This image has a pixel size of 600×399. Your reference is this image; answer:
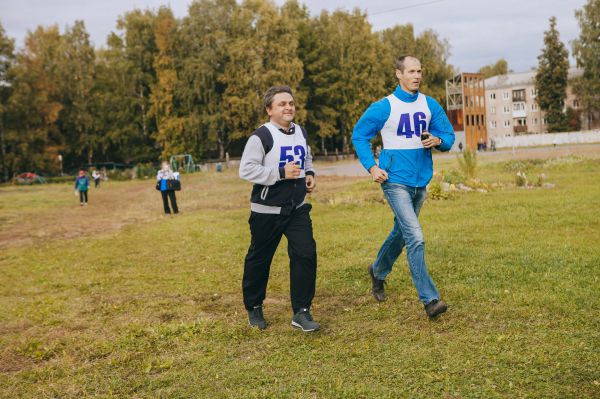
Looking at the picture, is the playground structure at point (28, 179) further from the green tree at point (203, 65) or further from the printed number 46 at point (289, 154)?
the printed number 46 at point (289, 154)

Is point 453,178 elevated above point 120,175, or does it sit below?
below

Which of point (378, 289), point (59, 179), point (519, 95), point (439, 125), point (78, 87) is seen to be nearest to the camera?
point (439, 125)

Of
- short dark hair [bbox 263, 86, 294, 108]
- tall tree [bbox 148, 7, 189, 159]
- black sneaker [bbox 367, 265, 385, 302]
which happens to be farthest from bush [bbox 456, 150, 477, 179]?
tall tree [bbox 148, 7, 189, 159]

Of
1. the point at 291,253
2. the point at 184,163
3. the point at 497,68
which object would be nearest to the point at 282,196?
the point at 291,253

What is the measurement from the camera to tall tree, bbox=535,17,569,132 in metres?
76.9

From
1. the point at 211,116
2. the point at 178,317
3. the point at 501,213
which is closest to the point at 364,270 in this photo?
the point at 178,317

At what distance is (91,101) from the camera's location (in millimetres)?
62562

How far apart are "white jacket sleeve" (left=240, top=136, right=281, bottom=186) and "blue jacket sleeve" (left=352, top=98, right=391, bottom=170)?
37.7 inches

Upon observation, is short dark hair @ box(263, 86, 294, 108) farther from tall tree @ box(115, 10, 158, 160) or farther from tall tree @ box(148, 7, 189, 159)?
tall tree @ box(115, 10, 158, 160)

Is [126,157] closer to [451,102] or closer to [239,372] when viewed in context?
[451,102]

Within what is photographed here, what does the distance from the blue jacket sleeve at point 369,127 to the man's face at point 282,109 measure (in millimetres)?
749

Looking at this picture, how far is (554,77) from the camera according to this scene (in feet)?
252

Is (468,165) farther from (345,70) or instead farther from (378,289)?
(345,70)

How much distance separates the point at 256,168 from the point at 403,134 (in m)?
1.52
